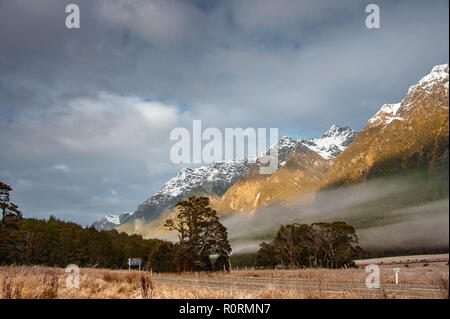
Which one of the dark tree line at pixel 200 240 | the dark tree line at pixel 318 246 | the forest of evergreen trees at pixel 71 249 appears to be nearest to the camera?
the dark tree line at pixel 200 240

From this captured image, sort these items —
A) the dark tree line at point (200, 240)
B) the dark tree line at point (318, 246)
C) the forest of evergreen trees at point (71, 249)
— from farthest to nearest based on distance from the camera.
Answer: the forest of evergreen trees at point (71, 249) → the dark tree line at point (318, 246) → the dark tree line at point (200, 240)

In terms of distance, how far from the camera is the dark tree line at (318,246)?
217 feet

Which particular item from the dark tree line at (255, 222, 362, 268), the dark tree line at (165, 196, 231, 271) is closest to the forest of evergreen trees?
the dark tree line at (255, 222, 362, 268)

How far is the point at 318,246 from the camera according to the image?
68688 millimetres

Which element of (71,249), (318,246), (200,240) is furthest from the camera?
(71,249)

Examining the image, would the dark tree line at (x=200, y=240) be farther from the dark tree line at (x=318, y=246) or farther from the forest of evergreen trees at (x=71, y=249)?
the forest of evergreen trees at (x=71, y=249)

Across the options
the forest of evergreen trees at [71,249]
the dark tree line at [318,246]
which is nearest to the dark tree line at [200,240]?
the dark tree line at [318,246]

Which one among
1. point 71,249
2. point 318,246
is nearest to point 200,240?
point 318,246

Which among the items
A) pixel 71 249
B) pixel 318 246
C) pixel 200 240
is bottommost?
pixel 71 249

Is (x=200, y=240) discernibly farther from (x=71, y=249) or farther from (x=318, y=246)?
(x=71, y=249)

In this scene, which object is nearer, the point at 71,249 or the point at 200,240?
the point at 200,240

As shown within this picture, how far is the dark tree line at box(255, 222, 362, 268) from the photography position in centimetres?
6612
